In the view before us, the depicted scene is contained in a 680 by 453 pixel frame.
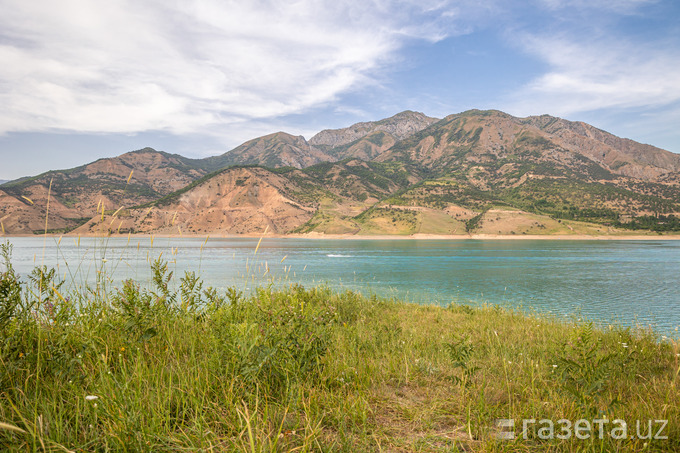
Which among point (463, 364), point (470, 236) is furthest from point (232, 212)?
point (463, 364)

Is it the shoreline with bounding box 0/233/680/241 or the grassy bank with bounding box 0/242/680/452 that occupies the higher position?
the grassy bank with bounding box 0/242/680/452

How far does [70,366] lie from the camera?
2.99 m

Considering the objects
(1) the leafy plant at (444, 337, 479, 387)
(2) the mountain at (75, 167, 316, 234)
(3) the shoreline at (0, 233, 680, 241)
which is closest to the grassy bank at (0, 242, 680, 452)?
(1) the leafy plant at (444, 337, 479, 387)

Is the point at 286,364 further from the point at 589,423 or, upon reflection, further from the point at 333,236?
the point at 333,236

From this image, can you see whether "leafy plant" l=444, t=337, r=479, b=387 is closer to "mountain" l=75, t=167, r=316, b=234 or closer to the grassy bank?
the grassy bank

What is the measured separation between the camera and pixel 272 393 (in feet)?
10.4

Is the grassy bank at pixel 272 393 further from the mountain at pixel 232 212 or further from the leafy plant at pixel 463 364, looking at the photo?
the mountain at pixel 232 212

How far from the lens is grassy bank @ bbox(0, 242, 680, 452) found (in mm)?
2391

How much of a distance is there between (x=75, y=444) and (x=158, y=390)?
59 centimetres

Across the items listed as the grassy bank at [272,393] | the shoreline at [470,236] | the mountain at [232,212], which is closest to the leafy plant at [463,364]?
the grassy bank at [272,393]

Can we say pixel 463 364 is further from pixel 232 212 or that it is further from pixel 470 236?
pixel 232 212

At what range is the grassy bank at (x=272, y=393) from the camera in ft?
7.84

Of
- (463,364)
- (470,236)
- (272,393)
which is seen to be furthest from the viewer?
(470,236)

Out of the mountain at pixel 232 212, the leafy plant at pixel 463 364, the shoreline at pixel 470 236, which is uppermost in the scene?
the mountain at pixel 232 212
